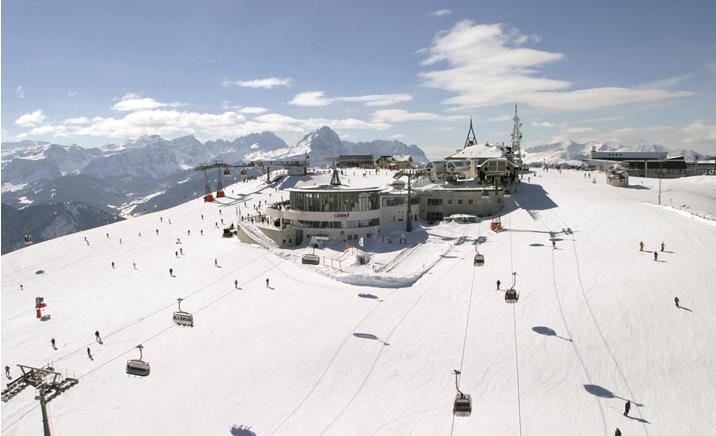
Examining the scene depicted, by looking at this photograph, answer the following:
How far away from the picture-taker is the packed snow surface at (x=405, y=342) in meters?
25.3

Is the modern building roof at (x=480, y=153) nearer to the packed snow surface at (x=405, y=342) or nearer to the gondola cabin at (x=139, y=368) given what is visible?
the packed snow surface at (x=405, y=342)

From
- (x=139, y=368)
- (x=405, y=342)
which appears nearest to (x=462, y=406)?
(x=405, y=342)

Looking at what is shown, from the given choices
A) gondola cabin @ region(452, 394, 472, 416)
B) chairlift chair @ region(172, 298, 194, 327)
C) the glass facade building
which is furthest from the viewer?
the glass facade building

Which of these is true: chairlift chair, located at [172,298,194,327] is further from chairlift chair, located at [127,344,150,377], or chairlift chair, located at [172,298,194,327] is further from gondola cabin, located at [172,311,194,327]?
chairlift chair, located at [127,344,150,377]

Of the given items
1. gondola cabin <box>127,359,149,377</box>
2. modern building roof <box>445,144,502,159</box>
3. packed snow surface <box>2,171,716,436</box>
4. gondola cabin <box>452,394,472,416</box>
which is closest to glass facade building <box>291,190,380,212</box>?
packed snow surface <box>2,171,716,436</box>

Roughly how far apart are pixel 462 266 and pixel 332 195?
74.2ft

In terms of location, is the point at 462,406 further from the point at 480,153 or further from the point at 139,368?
the point at 480,153

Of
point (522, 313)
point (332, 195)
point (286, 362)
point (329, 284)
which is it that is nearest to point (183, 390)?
point (286, 362)

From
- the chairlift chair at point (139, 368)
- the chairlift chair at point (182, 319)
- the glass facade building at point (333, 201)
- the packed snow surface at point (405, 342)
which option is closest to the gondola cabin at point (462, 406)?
the packed snow surface at point (405, 342)

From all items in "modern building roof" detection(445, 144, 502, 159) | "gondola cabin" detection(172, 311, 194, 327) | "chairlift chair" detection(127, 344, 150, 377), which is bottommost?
"chairlift chair" detection(127, 344, 150, 377)

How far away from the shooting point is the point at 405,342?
32375mm

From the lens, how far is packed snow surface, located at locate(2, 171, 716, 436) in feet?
82.9

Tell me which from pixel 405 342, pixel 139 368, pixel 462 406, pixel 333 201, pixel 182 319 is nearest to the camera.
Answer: pixel 462 406

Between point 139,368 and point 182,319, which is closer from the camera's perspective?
point 139,368
